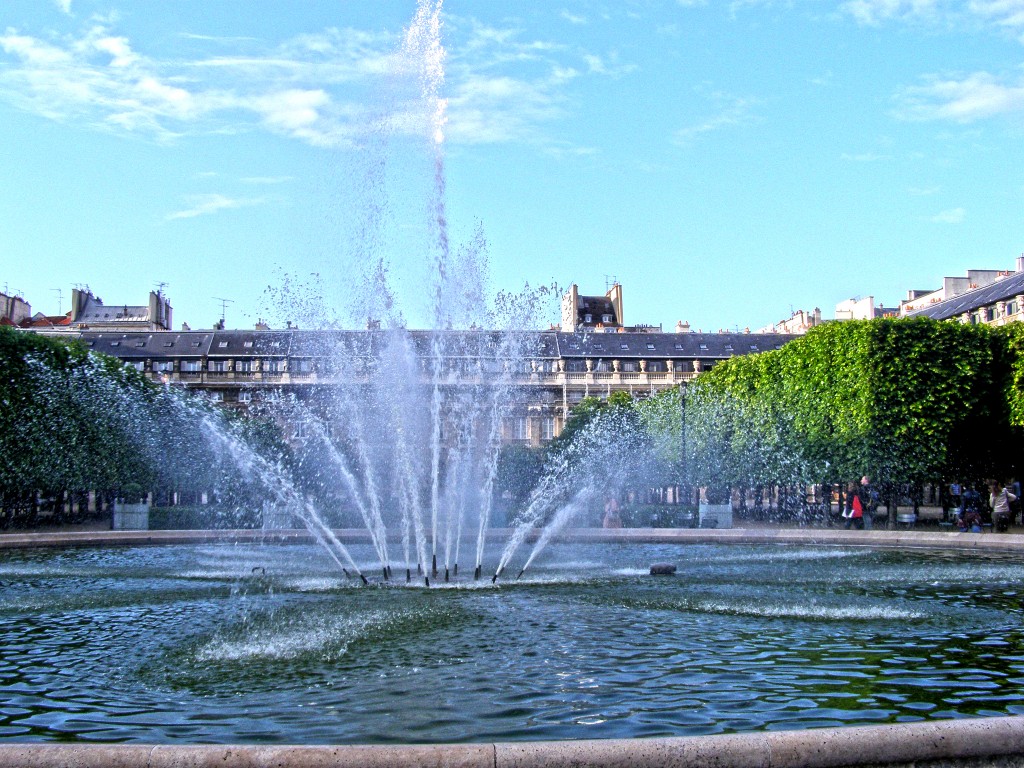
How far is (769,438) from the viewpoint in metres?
50.6

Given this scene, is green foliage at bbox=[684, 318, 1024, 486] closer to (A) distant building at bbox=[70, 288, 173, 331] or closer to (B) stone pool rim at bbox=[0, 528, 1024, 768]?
(B) stone pool rim at bbox=[0, 528, 1024, 768]

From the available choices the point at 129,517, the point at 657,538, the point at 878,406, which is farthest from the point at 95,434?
the point at 878,406

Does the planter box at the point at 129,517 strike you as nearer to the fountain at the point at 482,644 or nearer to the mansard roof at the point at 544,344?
the fountain at the point at 482,644

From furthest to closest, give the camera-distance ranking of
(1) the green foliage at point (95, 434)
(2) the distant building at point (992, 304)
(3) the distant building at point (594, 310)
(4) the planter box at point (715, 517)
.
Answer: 1. (3) the distant building at point (594, 310)
2. (2) the distant building at point (992, 304)
3. (1) the green foliage at point (95, 434)
4. (4) the planter box at point (715, 517)

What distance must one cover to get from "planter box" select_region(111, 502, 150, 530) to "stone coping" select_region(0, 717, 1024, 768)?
32466 mm

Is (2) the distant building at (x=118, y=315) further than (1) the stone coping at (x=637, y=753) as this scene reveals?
Yes

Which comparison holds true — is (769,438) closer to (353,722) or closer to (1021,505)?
(1021,505)

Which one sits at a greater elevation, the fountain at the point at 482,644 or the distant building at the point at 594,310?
the distant building at the point at 594,310

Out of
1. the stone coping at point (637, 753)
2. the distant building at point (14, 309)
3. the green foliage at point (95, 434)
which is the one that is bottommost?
the stone coping at point (637, 753)

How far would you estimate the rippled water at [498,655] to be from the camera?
9820mm

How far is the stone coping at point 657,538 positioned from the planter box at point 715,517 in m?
4.45

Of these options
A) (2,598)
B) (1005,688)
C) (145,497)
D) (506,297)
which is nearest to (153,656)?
(2,598)

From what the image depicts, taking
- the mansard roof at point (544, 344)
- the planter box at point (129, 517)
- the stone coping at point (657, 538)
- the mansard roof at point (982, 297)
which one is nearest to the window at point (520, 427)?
the mansard roof at point (544, 344)

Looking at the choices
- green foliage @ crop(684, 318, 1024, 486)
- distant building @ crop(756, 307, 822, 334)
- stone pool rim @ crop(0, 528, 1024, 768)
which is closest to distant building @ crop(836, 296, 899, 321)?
distant building @ crop(756, 307, 822, 334)
